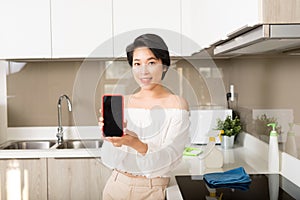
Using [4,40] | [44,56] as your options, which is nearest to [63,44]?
[44,56]

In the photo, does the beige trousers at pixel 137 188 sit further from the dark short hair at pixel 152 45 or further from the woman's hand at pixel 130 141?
the dark short hair at pixel 152 45

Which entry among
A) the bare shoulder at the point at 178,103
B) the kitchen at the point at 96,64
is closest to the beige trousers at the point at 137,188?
the bare shoulder at the point at 178,103

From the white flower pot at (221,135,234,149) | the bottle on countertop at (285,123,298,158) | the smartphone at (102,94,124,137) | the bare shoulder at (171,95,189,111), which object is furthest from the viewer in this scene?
the white flower pot at (221,135,234,149)

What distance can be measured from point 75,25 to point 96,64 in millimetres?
464

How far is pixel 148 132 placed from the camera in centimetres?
177

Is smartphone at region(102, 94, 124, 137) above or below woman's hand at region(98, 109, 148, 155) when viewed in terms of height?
above

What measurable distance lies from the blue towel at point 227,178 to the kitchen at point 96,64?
0.20 metres

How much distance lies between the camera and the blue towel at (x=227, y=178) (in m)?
1.89

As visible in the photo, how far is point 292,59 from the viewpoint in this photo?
1.94 m

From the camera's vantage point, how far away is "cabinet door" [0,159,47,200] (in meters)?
2.68

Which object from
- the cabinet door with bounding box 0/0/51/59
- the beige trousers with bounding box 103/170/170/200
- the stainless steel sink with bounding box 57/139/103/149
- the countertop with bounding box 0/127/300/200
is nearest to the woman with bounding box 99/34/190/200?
the beige trousers with bounding box 103/170/170/200

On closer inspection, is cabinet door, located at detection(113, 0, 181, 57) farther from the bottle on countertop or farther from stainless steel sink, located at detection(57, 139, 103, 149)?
the bottle on countertop

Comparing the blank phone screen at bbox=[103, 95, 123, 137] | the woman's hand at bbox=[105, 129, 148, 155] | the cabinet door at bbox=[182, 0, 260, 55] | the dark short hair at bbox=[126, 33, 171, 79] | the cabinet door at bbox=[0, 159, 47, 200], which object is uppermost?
the cabinet door at bbox=[182, 0, 260, 55]

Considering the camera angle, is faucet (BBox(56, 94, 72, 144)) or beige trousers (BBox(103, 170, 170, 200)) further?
faucet (BBox(56, 94, 72, 144))
